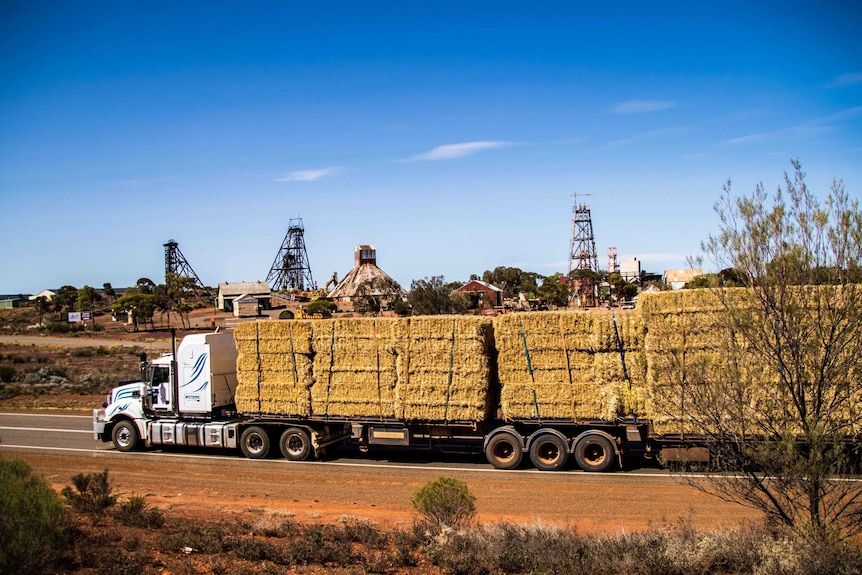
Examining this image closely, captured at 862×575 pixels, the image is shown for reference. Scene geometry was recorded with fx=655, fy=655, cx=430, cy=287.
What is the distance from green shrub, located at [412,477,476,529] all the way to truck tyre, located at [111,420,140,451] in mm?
13135

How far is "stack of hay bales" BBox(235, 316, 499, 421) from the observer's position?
16.8m

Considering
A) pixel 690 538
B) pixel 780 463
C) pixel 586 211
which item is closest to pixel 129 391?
pixel 690 538

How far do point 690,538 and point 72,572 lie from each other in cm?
924

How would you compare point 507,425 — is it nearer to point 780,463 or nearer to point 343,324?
point 343,324

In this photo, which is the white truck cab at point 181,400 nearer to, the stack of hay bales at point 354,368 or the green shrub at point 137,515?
the stack of hay bales at point 354,368

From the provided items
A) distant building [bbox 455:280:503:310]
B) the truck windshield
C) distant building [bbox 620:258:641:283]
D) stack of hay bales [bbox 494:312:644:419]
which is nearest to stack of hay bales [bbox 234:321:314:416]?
the truck windshield

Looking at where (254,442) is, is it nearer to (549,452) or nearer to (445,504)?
(549,452)

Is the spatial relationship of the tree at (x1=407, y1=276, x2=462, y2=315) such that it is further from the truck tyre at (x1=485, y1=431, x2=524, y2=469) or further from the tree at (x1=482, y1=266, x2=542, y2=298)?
the tree at (x1=482, y1=266, x2=542, y2=298)

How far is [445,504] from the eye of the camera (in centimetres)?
1122

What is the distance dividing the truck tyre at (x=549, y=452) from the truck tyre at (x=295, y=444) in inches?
253

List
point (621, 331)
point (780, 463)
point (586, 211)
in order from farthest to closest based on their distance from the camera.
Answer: point (586, 211)
point (621, 331)
point (780, 463)

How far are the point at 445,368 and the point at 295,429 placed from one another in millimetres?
5002

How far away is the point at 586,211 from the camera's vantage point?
11506 cm

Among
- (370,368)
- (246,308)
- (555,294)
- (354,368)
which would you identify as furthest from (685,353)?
(246,308)
